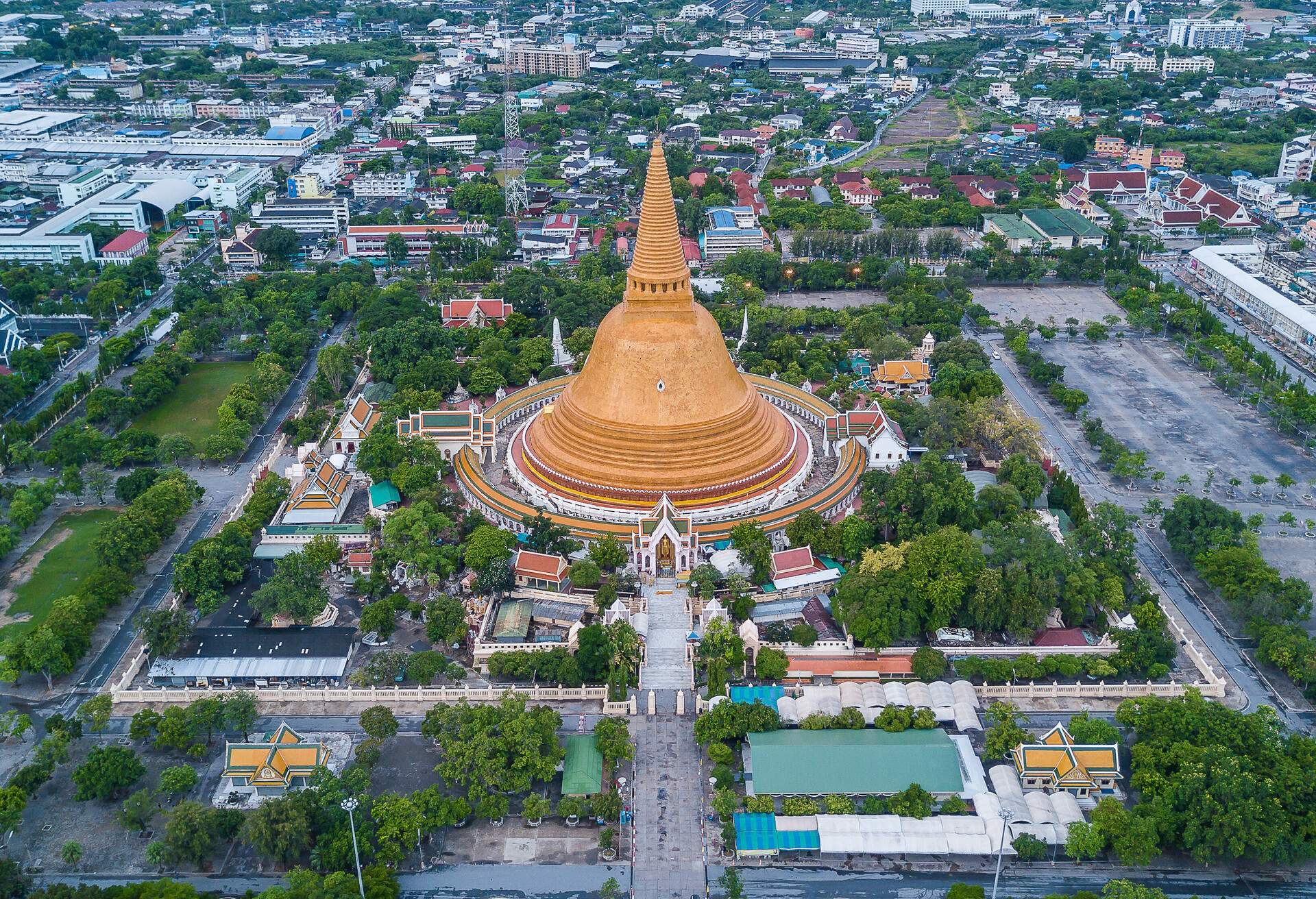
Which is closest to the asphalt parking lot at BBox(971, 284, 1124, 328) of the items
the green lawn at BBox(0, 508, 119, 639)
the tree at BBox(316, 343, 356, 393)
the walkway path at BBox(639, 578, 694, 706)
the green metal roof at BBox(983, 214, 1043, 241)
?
the green metal roof at BBox(983, 214, 1043, 241)

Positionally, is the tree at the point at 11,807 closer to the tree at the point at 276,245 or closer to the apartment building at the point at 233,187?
the tree at the point at 276,245

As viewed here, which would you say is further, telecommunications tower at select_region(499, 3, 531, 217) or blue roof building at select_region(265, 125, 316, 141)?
blue roof building at select_region(265, 125, 316, 141)

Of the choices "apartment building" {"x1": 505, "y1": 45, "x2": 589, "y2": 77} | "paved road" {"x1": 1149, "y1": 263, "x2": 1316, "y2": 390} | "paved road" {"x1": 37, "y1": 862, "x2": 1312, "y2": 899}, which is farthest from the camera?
"apartment building" {"x1": 505, "y1": 45, "x2": 589, "y2": 77}

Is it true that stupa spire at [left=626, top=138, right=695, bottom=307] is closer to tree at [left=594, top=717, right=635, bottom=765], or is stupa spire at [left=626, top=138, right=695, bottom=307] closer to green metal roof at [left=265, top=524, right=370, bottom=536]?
green metal roof at [left=265, top=524, right=370, bottom=536]

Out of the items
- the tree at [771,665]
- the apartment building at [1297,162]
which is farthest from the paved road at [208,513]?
the apartment building at [1297,162]

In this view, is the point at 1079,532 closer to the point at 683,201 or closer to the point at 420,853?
the point at 420,853

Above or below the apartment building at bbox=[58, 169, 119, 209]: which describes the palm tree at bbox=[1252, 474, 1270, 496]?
below
